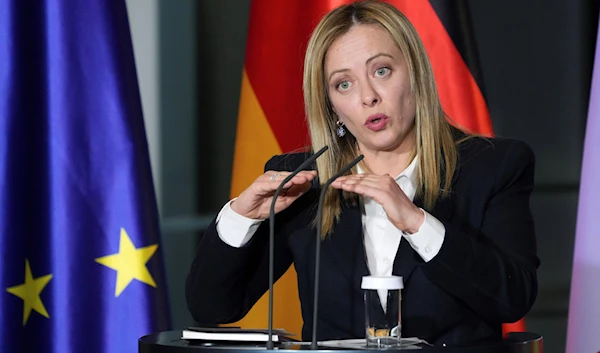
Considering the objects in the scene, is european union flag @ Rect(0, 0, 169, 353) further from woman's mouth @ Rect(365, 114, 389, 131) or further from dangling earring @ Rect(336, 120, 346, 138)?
woman's mouth @ Rect(365, 114, 389, 131)

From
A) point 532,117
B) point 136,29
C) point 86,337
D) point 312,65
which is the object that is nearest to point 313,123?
point 312,65

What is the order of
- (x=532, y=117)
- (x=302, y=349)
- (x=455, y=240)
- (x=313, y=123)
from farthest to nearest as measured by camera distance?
(x=532, y=117) < (x=313, y=123) < (x=455, y=240) < (x=302, y=349)

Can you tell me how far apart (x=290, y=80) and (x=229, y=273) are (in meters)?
1.03

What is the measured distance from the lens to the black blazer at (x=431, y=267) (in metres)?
1.70

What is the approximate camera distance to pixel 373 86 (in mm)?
1931

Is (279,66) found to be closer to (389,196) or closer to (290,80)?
(290,80)

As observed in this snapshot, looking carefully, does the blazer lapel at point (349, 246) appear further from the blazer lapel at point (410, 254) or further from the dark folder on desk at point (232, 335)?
the dark folder on desk at point (232, 335)

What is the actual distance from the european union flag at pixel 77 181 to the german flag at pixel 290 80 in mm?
377

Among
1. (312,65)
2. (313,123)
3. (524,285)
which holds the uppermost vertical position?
(312,65)

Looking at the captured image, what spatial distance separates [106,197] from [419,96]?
101 centimetres

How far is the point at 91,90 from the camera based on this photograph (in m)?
2.53

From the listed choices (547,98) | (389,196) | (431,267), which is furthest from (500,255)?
(547,98)

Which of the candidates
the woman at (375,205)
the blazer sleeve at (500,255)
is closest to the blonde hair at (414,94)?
the woman at (375,205)

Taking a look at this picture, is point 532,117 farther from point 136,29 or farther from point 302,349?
point 302,349
